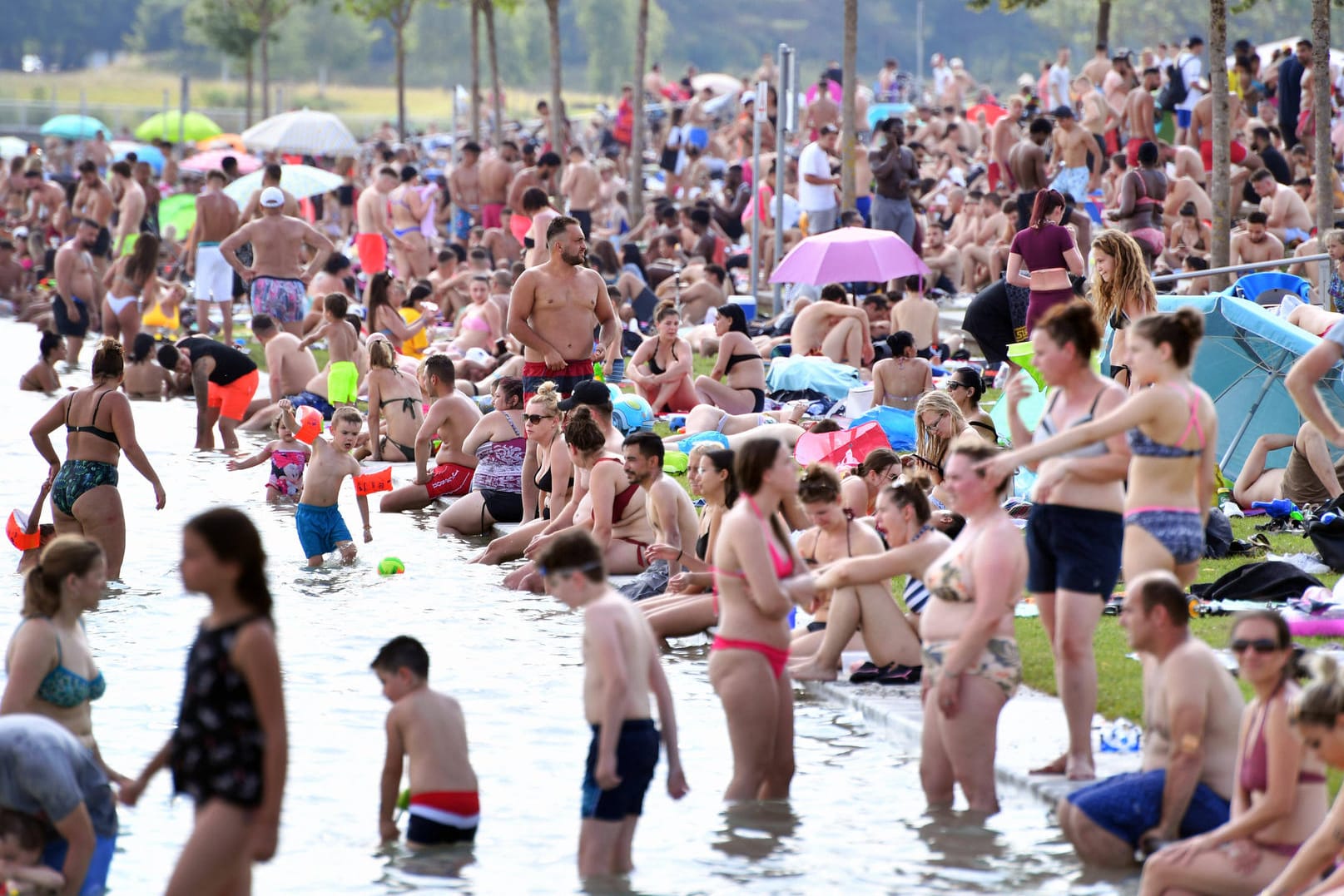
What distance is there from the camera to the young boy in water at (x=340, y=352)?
15.2m

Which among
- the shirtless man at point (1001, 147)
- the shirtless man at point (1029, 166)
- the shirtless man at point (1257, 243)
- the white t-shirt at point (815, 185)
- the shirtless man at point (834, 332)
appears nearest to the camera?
the shirtless man at point (834, 332)

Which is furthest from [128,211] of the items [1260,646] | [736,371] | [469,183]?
[1260,646]

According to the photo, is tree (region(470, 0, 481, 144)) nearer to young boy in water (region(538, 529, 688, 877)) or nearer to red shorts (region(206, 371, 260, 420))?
red shorts (region(206, 371, 260, 420))

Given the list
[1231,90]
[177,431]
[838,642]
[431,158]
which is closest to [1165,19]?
[431,158]

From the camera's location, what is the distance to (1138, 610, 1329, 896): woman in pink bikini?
4.84m

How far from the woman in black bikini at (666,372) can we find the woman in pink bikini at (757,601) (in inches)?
344

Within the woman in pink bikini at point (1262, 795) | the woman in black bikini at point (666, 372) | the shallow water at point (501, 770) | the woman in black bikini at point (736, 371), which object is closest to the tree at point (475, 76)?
the woman in black bikini at point (666, 372)

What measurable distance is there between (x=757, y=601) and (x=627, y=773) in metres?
0.84

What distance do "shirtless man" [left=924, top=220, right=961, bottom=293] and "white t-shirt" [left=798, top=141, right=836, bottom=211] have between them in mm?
1498

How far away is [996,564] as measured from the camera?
585 centimetres

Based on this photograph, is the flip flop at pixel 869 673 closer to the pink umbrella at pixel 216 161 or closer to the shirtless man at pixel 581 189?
the shirtless man at pixel 581 189

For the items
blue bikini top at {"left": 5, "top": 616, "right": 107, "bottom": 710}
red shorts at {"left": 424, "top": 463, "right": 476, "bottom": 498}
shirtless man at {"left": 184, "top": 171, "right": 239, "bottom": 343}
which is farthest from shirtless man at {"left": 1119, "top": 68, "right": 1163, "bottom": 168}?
blue bikini top at {"left": 5, "top": 616, "right": 107, "bottom": 710}

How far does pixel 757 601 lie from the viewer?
607 centimetres

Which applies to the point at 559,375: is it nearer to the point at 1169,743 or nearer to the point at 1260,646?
the point at 1169,743
